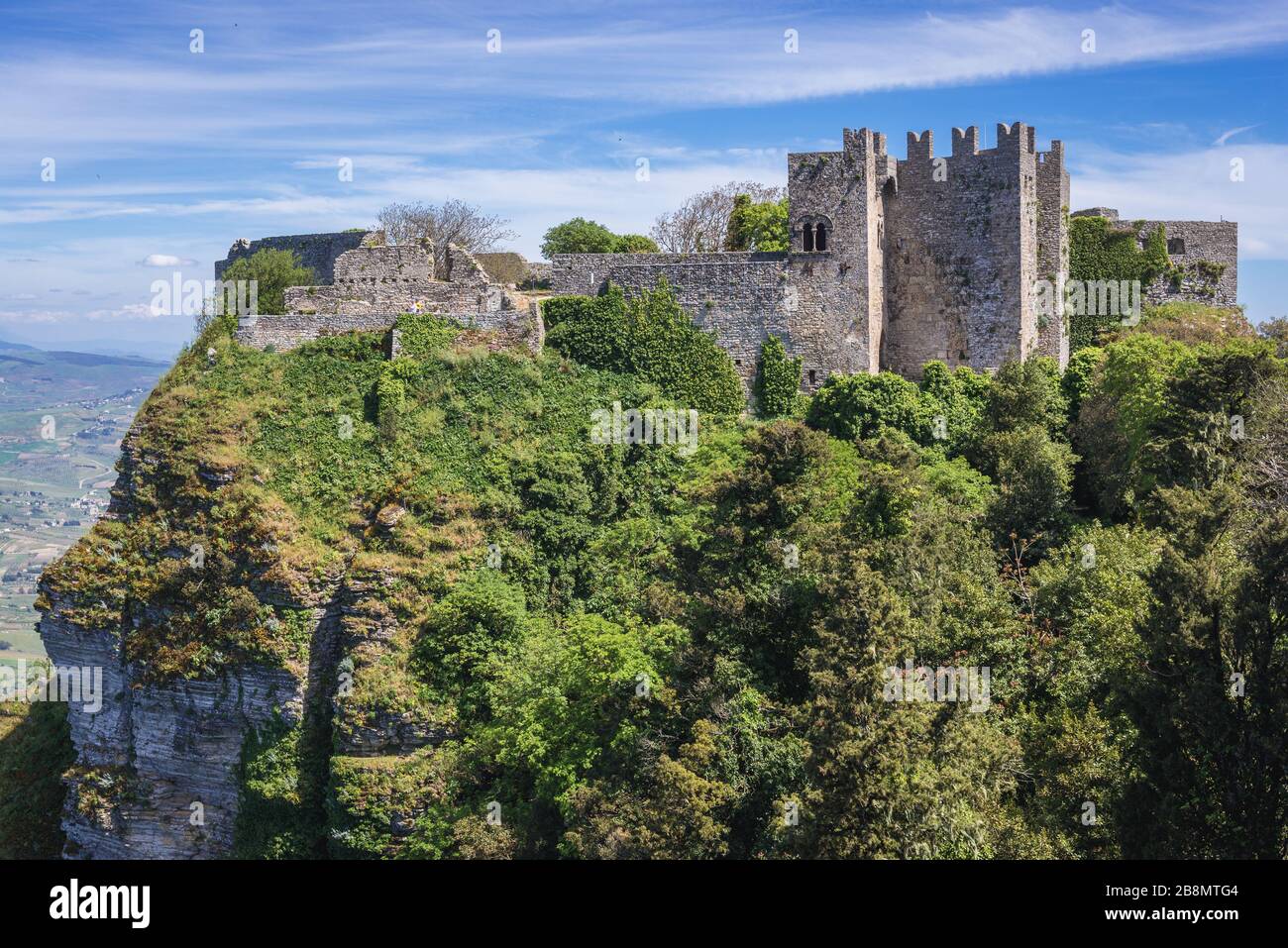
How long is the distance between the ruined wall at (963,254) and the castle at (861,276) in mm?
39

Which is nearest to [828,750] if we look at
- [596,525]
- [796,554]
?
[796,554]

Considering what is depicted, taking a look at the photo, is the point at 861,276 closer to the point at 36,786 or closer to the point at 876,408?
the point at 876,408

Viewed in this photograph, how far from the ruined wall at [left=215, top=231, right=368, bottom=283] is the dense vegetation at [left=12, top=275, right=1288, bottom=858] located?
20.9 feet

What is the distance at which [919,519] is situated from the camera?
2842 cm

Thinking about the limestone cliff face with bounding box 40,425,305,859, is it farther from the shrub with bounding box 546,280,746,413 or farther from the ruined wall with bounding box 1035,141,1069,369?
the ruined wall with bounding box 1035,141,1069,369

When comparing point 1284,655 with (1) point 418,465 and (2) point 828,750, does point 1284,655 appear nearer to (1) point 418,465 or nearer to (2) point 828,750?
(2) point 828,750

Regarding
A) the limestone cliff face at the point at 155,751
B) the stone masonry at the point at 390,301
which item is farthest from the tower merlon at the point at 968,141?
the limestone cliff face at the point at 155,751

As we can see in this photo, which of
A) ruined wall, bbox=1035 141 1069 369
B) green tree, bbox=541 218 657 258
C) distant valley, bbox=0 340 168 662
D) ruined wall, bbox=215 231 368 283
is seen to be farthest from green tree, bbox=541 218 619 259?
distant valley, bbox=0 340 168 662

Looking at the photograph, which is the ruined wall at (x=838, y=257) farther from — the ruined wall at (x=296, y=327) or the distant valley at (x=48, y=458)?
the distant valley at (x=48, y=458)

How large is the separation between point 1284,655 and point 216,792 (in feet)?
78.7

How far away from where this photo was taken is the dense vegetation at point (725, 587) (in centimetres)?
2198

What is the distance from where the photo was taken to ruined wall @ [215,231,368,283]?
42.6m

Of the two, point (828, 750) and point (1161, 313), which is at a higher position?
point (1161, 313)

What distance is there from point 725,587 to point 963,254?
47.5 ft
